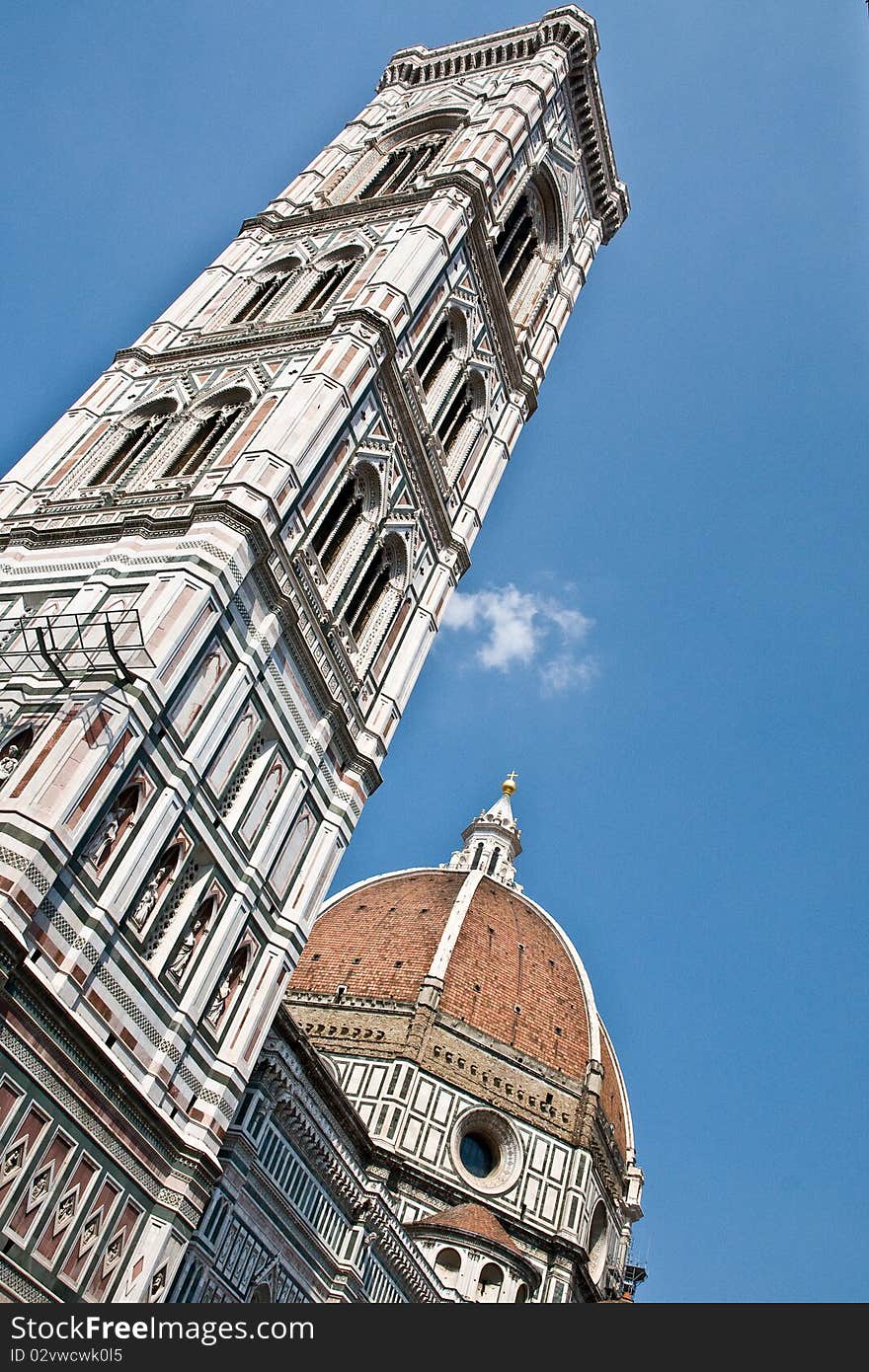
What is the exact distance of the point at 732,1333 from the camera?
28.0 ft

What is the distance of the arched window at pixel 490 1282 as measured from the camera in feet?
114

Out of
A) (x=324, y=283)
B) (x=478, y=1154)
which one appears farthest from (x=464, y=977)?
(x=324, y=283)

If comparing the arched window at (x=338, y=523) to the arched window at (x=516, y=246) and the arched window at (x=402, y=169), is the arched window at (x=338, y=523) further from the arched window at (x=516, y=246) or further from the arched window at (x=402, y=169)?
the arched window at (x=516, y=246)

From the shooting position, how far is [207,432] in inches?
794

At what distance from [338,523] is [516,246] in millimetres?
13531

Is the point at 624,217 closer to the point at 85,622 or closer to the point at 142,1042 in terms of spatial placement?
the point at 85,622

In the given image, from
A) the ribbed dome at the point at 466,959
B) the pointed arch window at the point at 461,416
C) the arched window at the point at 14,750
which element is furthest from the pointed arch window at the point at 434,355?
the ribbed dome at the point at 466,959

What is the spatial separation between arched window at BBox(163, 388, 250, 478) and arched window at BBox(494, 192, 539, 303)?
9.75m

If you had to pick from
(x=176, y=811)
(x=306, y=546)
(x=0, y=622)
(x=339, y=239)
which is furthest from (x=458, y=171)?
(x=176, y=811)

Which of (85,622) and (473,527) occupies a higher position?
(473,527)

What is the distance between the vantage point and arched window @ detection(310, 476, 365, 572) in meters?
19.2

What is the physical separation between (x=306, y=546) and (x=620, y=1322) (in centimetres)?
1212

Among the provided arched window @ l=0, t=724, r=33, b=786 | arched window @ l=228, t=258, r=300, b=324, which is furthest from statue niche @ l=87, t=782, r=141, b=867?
arched window @ l=228, t=258, r=300, b=324

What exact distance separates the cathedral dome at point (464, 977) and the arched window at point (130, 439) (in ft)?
88.5
